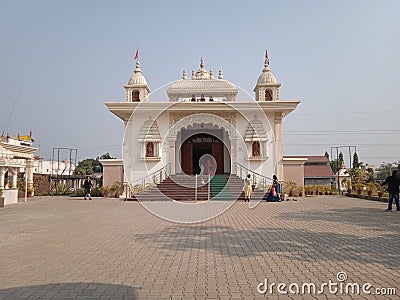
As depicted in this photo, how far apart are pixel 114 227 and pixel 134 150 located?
486 inches

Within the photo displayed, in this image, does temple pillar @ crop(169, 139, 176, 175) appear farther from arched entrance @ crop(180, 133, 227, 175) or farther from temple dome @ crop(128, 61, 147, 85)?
temple dome @ crop(128, 61, 147, 85)

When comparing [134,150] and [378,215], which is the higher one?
[134,150]

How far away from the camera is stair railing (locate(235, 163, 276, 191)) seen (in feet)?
67.3

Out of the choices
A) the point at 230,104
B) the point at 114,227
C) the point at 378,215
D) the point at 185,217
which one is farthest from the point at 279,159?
the point at 114,227

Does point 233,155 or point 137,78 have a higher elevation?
point 137,78

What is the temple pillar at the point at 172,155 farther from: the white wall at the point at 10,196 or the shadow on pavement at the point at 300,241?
the shadow on pavement at the point at 300,241

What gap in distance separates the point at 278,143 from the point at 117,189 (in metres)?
9.89

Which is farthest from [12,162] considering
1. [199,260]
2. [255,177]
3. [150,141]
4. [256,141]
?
[199,260]

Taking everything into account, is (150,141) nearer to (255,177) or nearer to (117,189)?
(117,189)

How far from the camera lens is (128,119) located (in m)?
21.6

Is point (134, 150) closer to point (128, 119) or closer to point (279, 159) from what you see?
point (128, 119)

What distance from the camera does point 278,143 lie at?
21344 millimetres

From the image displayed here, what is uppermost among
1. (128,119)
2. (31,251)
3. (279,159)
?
(128,119)

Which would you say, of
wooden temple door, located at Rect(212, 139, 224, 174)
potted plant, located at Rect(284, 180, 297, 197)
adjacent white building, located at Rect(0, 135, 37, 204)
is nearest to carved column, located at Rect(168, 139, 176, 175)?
wooden temple door, located at Rect(212, 139, 224, 174)
